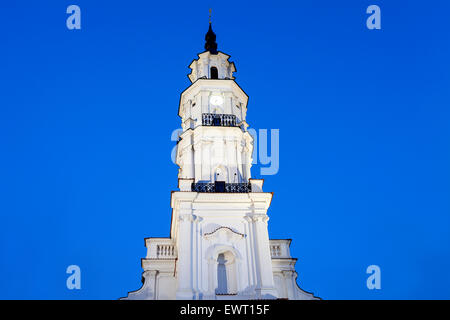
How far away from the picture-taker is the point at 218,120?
27.0 meters

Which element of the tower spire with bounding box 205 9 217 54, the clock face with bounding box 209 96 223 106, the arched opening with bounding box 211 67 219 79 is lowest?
the clock face with bounding box 209 96 223 106

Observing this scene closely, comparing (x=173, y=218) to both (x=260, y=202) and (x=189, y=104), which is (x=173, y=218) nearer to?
(x=260, y=202)

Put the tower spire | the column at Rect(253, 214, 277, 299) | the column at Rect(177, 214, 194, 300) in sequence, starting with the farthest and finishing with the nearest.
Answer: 1. the tower spire
2. the column at Rect(253, 214, 277, 299)
3. the column at Rect(177, 214, 194, 300)

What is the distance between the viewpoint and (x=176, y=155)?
2808cm

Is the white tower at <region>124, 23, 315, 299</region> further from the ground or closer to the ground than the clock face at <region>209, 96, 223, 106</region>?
closer to the ground

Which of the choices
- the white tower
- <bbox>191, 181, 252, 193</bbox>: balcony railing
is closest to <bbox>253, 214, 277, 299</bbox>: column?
the white tower

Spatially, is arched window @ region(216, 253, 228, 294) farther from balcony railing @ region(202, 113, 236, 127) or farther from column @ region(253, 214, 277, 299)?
balcony railing @ region(202, 113, 236, 127)

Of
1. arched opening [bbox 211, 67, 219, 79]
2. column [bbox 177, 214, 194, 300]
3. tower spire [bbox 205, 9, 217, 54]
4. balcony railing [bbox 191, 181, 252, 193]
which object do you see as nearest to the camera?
column [bbox 177, 214, 194, 300]

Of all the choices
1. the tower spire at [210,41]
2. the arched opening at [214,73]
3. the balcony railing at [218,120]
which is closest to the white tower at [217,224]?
the balcony railing at [218,120]

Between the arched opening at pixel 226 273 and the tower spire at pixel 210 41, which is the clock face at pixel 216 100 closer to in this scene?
the tower spire at pixel 210 41

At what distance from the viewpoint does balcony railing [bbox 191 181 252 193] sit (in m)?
23.8

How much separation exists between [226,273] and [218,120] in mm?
8989
